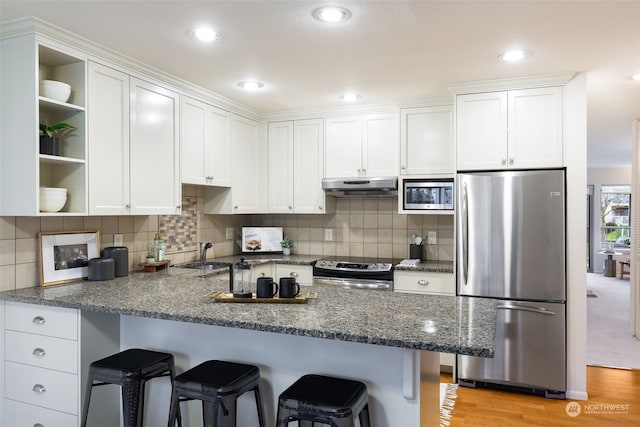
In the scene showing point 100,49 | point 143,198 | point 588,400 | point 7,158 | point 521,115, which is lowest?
point 588,400

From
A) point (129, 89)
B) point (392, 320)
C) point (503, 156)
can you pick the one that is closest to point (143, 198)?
point (129, 89)

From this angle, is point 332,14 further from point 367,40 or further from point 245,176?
point 245,176

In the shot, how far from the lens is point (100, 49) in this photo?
263cm

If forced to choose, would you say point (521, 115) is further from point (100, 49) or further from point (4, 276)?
point (4, 276)

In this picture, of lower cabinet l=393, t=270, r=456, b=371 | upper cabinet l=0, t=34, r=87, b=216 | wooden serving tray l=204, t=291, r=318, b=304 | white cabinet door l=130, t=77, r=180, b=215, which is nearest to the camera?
wooden serving tray l=204, t=291, r=318, b=304

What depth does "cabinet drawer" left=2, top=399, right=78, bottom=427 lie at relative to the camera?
88.4 inches

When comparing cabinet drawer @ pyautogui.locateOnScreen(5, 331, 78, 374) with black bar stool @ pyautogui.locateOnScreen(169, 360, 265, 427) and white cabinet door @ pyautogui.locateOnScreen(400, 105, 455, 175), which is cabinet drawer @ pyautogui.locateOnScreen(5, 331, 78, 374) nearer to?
black bar stool @ pyautogui.locateOnScreen(169, 360, 265, 427)

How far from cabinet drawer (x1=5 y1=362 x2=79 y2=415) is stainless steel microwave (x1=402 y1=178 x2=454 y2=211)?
2773mm

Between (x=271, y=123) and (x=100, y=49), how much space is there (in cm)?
201

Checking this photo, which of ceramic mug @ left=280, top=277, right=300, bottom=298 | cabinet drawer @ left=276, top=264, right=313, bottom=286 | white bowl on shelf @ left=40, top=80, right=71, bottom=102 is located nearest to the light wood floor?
cabinet drawer @ left=276, top=264, right=313, bottom=286

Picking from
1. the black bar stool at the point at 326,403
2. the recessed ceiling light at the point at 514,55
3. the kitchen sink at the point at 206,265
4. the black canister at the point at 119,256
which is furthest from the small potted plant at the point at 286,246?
the black bar stool at the point at 326,403

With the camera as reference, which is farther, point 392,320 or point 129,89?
point 129,89

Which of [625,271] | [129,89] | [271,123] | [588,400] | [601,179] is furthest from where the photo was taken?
[601,179]

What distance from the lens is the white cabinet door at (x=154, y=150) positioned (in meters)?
2.92
